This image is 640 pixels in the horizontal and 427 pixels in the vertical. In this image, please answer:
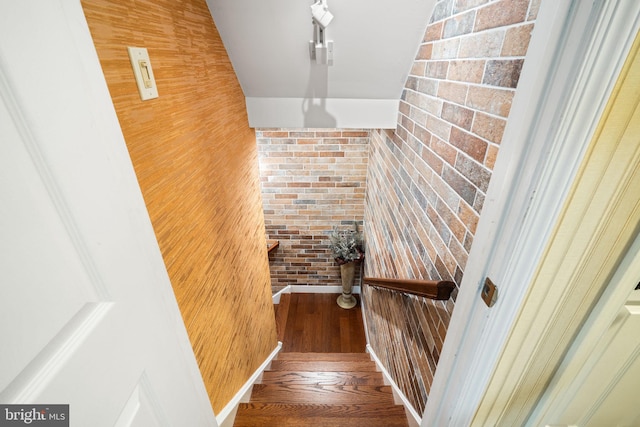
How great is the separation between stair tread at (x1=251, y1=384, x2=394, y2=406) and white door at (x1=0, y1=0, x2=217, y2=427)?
1.31 metres

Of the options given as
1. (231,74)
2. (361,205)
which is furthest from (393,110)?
(361,205)

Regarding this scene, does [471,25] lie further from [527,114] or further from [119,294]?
[119,294]

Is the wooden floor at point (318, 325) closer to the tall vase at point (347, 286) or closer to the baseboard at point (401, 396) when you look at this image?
the tall vase at point (347, 286)

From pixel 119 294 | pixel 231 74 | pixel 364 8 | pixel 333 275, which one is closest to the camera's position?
pixel 119 294

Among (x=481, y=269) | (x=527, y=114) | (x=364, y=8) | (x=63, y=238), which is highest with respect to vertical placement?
(x=364, y=8)

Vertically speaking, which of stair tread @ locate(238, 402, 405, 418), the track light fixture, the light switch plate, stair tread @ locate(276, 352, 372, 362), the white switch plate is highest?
the track light fixture

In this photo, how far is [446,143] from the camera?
105 cm

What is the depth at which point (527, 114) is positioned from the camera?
581 mm

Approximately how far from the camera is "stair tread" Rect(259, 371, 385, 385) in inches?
72.5

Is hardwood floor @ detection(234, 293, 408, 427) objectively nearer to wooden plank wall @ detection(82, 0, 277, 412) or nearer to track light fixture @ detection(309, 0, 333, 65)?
wooden plank wall @ detection(82, 0, 277, 412)

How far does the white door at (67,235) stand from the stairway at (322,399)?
43.8 inches

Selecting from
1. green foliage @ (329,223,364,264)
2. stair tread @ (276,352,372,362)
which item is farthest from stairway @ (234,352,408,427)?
green foliage @ (329,223,364,264)

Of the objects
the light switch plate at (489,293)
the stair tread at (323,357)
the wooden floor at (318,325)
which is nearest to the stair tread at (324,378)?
the stair tread at (323,357)

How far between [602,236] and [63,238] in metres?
1.03
